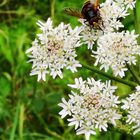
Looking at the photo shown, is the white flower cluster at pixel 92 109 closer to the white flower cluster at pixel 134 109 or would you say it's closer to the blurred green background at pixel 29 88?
the white flower cluster at pixel 134 109

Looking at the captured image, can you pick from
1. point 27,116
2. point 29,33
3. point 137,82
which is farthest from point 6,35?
point 137,82

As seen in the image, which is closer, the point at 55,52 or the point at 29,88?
the point at 55,52

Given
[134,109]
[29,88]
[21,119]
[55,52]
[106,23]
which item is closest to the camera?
[134,109]

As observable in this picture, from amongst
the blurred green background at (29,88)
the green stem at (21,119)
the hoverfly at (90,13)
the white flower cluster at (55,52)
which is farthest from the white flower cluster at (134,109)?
the green stem at (21,119)

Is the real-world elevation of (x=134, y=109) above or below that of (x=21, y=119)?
below

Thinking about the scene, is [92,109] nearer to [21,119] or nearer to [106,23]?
[106,23]

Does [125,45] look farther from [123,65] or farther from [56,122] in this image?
[56,122]

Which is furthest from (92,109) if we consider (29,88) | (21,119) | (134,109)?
(29,88)

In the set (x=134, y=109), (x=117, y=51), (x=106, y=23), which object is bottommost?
(x=134, y=109)
